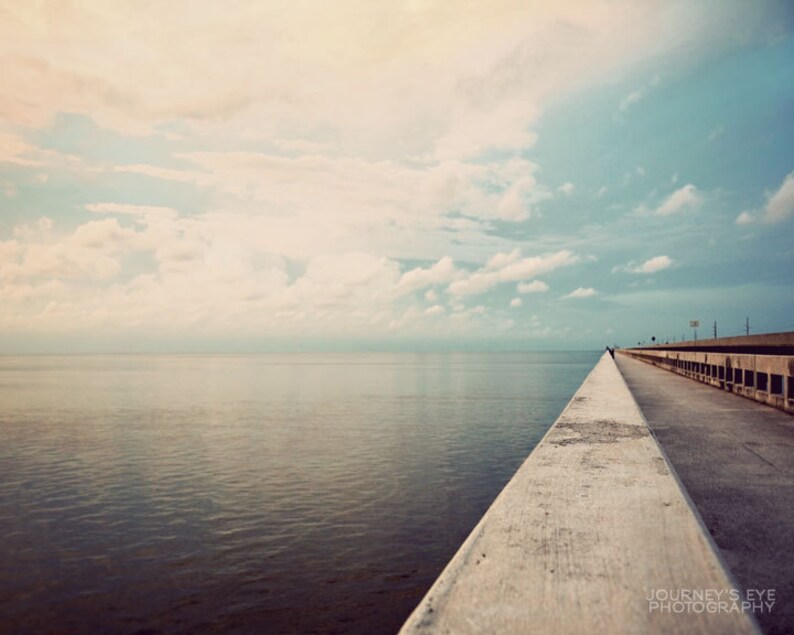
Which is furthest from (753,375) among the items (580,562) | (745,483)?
(580,562)

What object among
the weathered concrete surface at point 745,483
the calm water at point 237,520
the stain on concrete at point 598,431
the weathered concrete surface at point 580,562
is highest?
the weathered concrete surface at point 580,562

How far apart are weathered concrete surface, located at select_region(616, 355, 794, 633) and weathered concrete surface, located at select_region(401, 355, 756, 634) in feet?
1.84

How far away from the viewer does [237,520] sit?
1021 cm

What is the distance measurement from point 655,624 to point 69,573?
325 inches

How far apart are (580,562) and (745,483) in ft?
14.7

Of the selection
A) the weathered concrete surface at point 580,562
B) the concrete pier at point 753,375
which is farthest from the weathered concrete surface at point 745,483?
the concrete pier at point 753,375

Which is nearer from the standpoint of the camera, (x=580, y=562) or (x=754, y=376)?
(x=580, y=562)

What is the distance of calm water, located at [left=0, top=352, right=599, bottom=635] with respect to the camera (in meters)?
6.46

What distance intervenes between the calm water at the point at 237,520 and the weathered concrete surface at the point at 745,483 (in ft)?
11.3

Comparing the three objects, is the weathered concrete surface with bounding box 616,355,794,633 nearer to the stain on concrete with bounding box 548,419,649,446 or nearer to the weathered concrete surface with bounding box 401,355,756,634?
the weathered concrete surface with bounding box 401,355,756,634

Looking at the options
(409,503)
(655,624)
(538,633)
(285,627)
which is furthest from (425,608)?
(409,503)

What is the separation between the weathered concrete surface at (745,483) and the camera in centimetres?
367

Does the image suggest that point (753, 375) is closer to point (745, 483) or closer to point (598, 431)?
point (598, 431)

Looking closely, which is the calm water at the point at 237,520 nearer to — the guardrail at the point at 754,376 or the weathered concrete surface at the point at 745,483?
the weathered concrete surface at the point at 745,483
